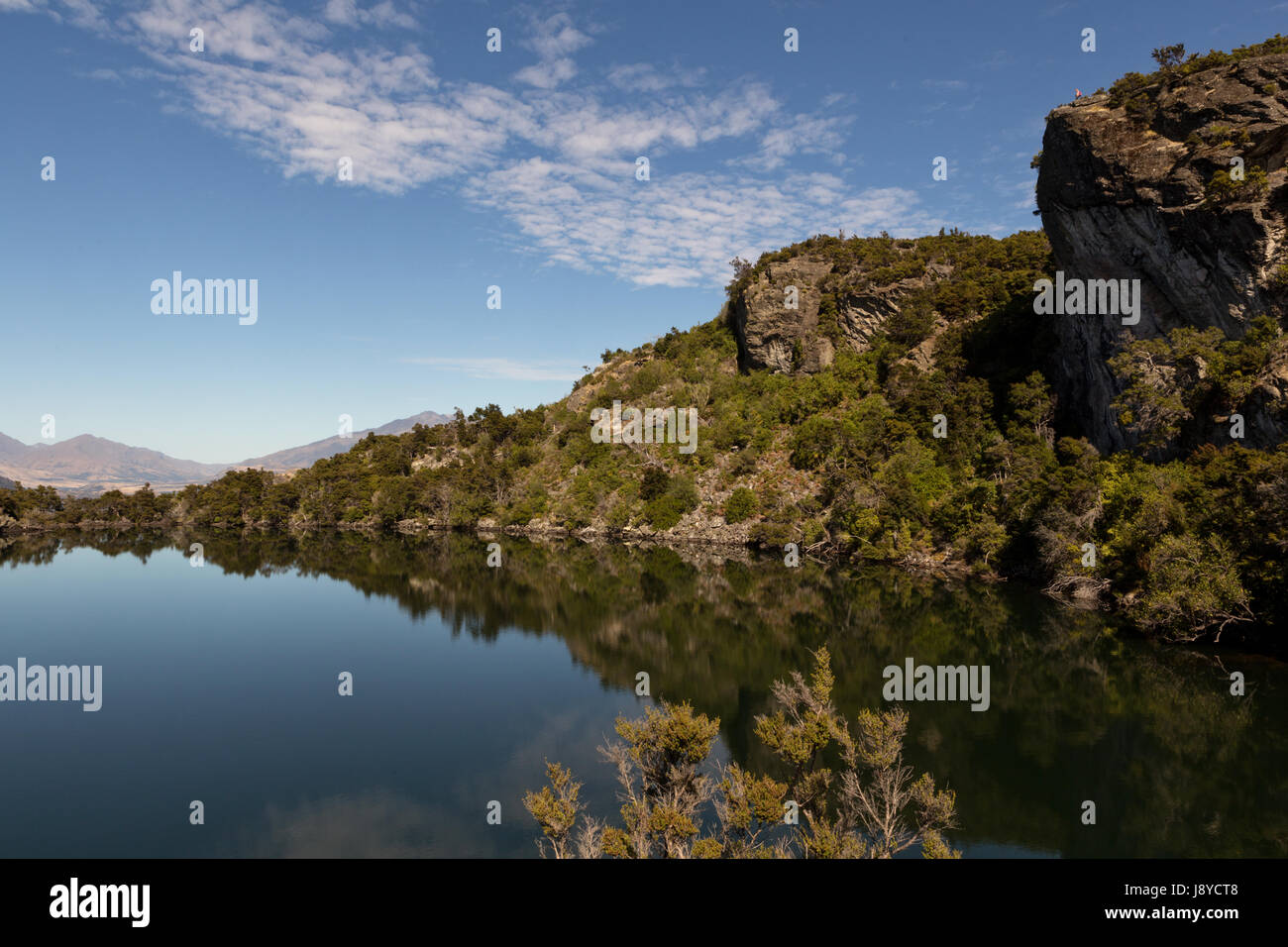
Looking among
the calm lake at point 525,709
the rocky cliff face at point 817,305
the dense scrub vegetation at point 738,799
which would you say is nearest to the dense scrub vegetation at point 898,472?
the rocky cliff face at point 817,305

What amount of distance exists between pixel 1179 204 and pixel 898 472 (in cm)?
3198

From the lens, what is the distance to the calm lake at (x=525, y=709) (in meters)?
21.0

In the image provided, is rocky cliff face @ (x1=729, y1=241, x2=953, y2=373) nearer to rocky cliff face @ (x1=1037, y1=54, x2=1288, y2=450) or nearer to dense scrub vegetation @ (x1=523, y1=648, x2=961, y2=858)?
rocky cliff face @ (x1=1037, y1=54, x2=1288, y2=450)

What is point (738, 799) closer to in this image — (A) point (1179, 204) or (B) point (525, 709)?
(B) point (525, 709)

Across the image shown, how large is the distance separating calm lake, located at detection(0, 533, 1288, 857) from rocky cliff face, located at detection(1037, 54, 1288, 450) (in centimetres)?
1984

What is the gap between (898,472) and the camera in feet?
228

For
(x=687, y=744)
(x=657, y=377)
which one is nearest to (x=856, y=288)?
(x=657, y=377)

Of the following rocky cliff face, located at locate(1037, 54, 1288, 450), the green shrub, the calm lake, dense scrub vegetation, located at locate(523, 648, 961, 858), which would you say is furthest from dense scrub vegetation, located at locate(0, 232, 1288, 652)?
dense scrub vegetation, located at locate(523, 648, 961, 858)

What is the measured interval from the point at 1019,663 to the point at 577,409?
307 feet

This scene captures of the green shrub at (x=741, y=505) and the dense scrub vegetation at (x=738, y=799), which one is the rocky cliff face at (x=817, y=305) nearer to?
the green shrub at (x=741, y=505)

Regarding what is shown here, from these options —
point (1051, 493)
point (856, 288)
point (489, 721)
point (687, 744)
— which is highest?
point (856, 288)

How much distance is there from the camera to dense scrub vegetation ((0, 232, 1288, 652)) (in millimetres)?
36531
